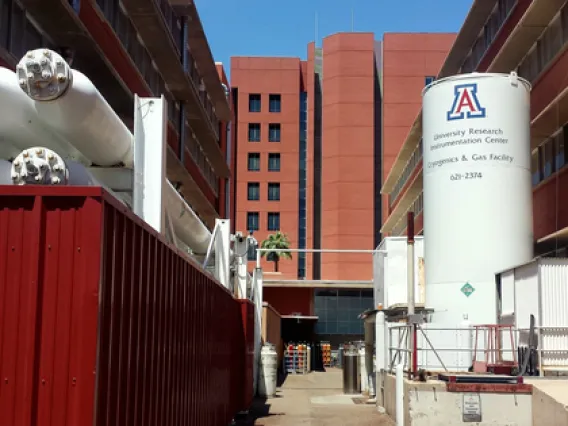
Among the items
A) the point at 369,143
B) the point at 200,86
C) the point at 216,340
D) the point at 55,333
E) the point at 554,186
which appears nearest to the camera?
the point at 55,333

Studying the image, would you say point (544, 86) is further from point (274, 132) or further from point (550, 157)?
point (274, 132)

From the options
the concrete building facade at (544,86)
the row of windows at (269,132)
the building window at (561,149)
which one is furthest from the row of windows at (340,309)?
the building window at (561,149)

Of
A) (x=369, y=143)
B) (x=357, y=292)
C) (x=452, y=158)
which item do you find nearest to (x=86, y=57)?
(x=452, y=158)

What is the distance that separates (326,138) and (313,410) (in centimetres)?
6126

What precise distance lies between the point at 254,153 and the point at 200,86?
3440 centimetres

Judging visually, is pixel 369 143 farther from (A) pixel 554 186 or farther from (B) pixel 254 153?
(A) pixel 554 186

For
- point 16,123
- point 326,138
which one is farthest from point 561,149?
point 326,138

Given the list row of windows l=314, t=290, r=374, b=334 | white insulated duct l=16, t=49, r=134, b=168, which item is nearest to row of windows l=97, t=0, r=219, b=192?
row of windows l=314, t=290, r=374, b=334

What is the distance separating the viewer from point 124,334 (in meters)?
6.45

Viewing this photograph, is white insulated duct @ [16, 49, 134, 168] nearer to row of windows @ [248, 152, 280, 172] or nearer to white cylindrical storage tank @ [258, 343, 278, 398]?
white cylindrical storage tank @ [258, 343, 278, 398]

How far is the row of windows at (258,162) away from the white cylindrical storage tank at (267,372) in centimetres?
5834

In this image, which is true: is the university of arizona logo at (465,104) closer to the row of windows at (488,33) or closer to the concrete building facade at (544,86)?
the concrete building facade at (544,86)

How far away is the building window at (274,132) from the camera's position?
85250 millimetres

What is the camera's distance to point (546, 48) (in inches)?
1054
